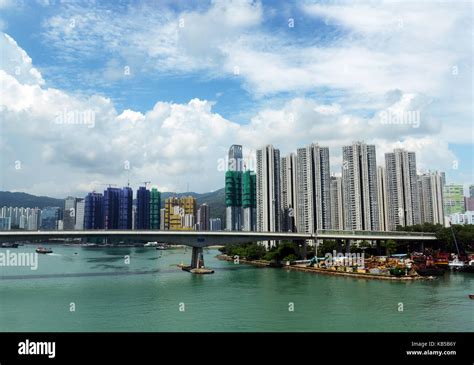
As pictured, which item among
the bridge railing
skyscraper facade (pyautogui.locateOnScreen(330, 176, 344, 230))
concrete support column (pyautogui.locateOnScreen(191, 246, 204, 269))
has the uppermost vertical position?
skyscraper facade (pyautogui.locateOnScreen(330, 176, 344, 230))

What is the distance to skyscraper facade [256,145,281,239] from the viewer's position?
31688 millimetres

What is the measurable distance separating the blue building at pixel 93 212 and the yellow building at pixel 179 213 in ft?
27.8

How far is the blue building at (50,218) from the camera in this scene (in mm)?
57875

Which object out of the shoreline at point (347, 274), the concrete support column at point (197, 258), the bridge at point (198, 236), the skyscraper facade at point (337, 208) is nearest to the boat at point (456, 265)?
the shoreline at point (347, 274)

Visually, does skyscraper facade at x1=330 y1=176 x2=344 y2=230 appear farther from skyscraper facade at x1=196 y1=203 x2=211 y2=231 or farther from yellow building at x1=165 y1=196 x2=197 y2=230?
skyscraper facade at x1=196 y1=203 x2=211 y2=231

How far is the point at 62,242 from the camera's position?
194 feet

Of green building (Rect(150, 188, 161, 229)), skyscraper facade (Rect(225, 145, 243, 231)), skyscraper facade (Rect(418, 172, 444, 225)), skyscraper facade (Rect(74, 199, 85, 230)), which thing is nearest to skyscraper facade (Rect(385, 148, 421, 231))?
skyscraper facade (Rect(418, 172, 444, 225))

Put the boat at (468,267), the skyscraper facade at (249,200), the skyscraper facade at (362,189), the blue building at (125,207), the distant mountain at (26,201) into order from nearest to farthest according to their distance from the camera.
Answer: the boat at (468,267)
the skyscraper facade at (362,189)
the skyscraper facade at (249,200)
the blue building at (125,207)
the distant mountain at (26,201)

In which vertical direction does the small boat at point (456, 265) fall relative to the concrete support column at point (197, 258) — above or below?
below

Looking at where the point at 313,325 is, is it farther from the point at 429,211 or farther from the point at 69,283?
the point at 429,211

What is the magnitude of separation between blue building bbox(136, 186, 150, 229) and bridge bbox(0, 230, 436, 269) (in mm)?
28332

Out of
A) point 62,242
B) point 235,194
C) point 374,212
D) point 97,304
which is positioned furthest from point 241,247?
point 62,242

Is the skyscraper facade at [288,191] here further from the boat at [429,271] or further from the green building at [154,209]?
the green building at [154,209]

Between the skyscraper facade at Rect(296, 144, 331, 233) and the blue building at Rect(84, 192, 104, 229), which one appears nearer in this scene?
the skyscraper facade at Rect(296, 144, 331, 233)
